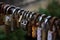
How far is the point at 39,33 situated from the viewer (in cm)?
66

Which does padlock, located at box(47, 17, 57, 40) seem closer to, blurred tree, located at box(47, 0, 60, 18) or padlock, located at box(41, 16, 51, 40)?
padlock, located at box(41, 16, 51, 40)

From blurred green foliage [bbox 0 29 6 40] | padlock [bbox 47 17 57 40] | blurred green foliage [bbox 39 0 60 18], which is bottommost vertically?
blurred green foliage [bbox 0 29 6 40]

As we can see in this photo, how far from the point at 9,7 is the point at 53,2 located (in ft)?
4.47

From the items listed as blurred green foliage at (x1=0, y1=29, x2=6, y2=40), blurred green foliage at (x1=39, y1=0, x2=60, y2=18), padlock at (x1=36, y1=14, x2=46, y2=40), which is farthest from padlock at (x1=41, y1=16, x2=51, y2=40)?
blurred green foliage at (x1=39, y1=0, x2=60, y2=18)

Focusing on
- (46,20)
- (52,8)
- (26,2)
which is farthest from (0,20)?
(26,2)

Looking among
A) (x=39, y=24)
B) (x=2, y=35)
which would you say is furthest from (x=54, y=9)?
(x=39, y=24)

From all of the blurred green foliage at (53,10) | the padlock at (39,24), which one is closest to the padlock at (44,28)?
the padlock at (39,24)

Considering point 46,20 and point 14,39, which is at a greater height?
point 46,20

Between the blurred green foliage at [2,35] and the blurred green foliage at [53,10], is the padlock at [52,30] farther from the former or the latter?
the blurred green foliage at [53,10]

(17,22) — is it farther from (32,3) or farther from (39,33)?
(32,3)

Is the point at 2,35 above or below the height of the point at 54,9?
below

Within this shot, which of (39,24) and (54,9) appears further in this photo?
(54,9)

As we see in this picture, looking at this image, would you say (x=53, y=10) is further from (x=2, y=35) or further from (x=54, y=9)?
(x=2, y=35)

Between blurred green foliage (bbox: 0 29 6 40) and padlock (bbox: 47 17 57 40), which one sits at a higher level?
padlock (bbox: 47 17 57 40)
